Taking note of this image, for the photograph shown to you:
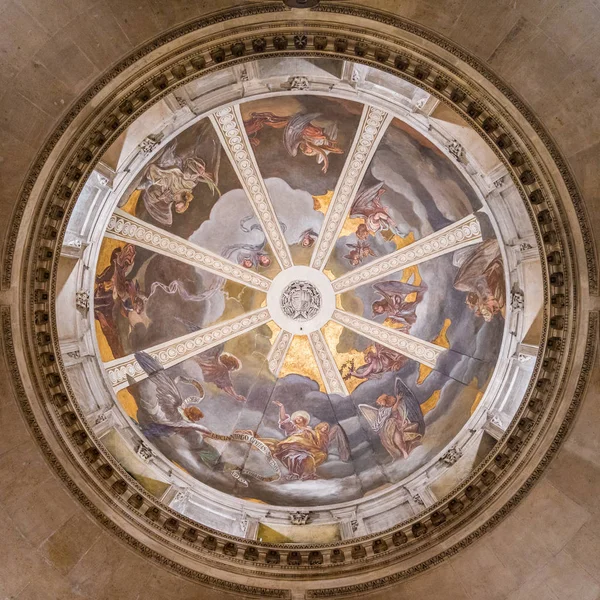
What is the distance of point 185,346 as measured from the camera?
63.6ft

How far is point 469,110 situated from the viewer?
43.1 ft

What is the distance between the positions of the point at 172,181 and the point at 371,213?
16.4ft

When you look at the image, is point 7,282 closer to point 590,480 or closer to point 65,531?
point 65,531

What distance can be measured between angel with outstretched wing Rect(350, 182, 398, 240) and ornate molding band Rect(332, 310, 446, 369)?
2262 millimetres

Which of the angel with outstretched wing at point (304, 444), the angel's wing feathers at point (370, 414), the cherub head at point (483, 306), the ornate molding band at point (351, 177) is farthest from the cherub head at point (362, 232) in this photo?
the angel with outstretched wing at point (304, 444)

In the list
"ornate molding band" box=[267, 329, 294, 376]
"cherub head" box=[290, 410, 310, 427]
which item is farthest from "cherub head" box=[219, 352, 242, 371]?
"cherub head" box=[290, 410, 310, 427]

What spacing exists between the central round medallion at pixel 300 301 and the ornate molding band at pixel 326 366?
1.89ft

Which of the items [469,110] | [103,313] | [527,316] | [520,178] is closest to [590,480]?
[527,316]

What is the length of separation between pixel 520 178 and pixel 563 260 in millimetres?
1646

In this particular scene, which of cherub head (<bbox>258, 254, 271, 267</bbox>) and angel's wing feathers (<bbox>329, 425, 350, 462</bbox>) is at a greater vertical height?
cherub head (<bbox>258, 254, 271, 267</bbox>)

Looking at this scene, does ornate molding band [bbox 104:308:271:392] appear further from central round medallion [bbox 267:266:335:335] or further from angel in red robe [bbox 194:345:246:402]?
central round medallion [bbox 267:266:335:335]

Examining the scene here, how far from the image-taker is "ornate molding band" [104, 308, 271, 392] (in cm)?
1761

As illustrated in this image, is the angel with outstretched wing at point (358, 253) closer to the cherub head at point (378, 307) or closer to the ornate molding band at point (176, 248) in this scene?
the cherub head at point (378, 307)

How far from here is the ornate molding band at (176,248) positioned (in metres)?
17.3
